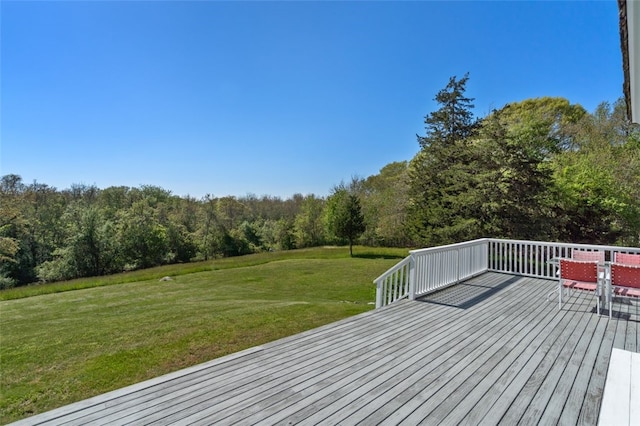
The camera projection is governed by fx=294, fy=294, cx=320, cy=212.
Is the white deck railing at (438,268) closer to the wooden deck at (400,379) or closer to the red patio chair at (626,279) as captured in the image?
the wooden deck at (400,379)

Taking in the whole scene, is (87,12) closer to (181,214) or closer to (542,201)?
(542,201)

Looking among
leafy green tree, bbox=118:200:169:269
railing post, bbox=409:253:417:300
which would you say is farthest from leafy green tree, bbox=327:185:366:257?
railing post, bbox=409:253:417:300

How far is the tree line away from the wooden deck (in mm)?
9842

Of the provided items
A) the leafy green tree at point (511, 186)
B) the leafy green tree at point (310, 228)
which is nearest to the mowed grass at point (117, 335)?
the leafy green tree at point (511, 186)

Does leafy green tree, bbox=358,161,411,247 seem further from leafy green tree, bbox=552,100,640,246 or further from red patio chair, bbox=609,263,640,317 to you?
red patio chair, bbox=609,263,640,317

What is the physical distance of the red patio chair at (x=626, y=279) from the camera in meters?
4.37

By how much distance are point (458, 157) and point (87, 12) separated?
1582 cm

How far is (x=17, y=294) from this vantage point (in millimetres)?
14086

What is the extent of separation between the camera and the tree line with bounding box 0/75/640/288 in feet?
43.5

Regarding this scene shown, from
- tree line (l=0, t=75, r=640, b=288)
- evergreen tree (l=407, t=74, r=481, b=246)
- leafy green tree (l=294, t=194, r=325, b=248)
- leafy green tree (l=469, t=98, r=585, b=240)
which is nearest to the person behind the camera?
leafy green tree (l=469, t=98, r=585, b=240)

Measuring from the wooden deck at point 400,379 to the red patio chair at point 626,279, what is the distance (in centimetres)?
47

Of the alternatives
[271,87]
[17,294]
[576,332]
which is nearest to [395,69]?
[271,87]

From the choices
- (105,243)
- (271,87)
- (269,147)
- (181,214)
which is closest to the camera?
(271,87)

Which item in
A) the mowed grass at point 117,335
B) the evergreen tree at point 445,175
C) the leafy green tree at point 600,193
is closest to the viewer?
the mowed grass at point 117,335
